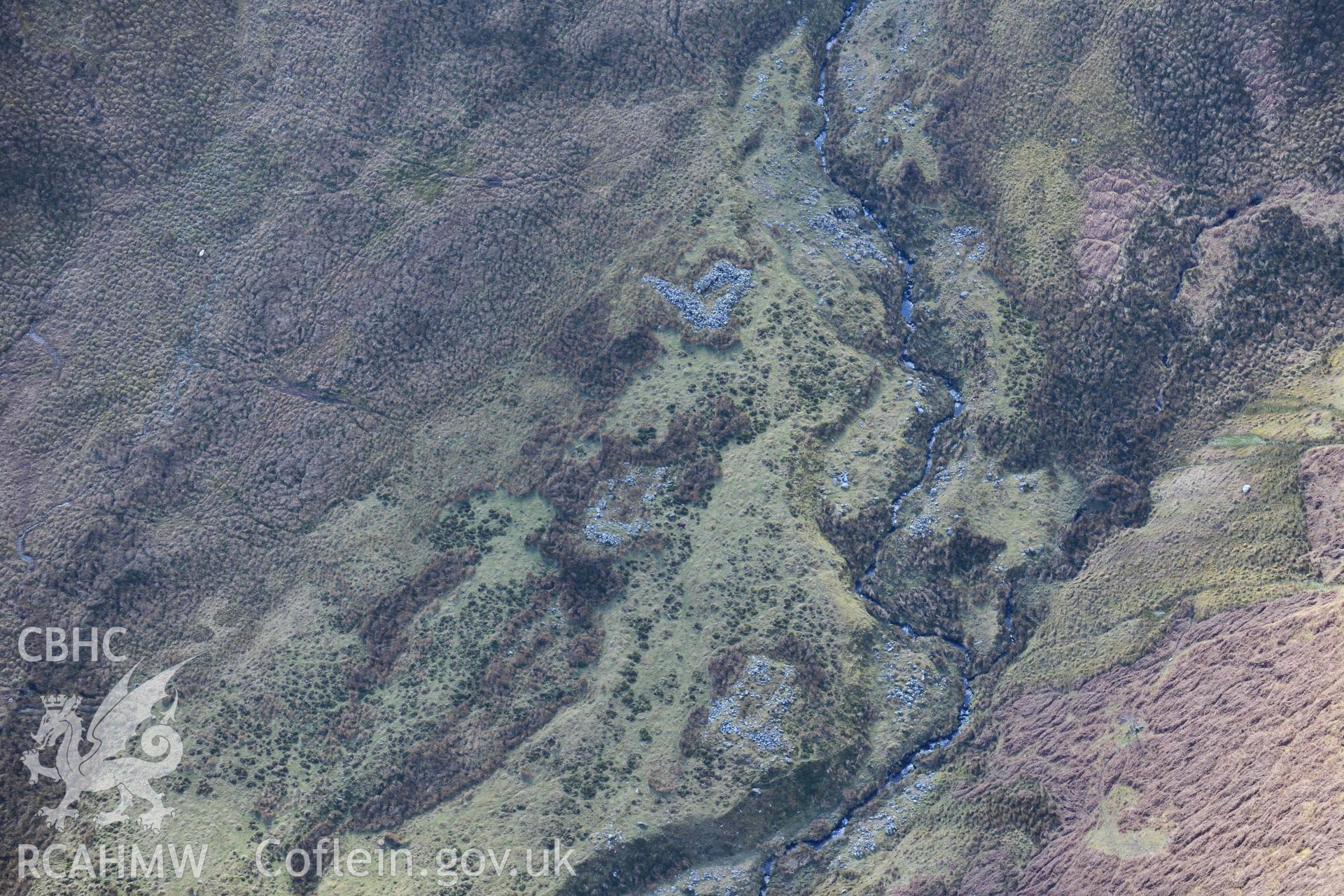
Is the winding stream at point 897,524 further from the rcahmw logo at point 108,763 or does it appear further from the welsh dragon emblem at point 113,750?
the welsh dragon emblem at point 113,750

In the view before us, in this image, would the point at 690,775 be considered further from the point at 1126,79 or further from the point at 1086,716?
the point at 1126,79

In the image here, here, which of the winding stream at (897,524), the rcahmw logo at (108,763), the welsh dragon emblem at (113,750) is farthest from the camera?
the welsh dragon emblem at (113,750)

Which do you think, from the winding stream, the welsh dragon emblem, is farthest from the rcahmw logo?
the winding stream

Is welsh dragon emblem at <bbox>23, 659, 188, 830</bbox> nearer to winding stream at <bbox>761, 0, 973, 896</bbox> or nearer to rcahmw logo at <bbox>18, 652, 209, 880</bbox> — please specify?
rcahmw logo at <bbox>18, 652, 209, 880</bbox>

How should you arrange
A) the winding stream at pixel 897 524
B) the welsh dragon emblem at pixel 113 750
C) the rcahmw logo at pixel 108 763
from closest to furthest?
the winding stream at pixel 897 524, the rcahmw logo at pixel 108 763, the welsh dragon emblem at pixel 113 750

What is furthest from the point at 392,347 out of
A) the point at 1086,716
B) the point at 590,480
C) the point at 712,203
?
the point at 1086,716

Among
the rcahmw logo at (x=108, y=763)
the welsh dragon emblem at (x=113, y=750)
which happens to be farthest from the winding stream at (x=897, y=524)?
the welsh dragon emblem at (x=113, y=750)
